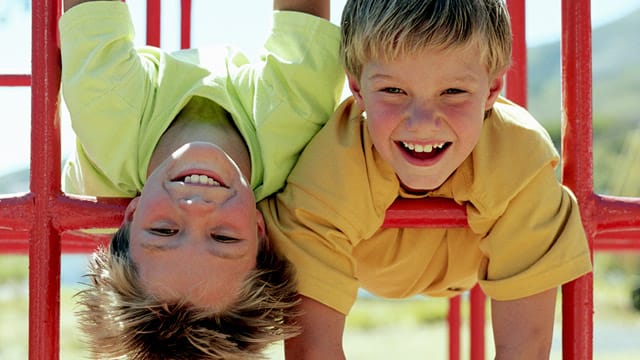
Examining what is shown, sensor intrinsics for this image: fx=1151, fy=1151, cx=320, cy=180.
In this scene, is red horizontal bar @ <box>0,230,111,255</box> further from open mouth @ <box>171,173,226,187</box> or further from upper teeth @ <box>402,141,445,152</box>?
upper teeth @ <box>402,141,445,152</box>

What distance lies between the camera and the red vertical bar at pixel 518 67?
86.0 inches

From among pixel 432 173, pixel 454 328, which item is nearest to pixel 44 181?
pixel 432 173

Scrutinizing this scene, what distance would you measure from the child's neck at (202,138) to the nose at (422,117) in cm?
27

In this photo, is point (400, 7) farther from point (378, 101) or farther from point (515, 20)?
point (515, 20)

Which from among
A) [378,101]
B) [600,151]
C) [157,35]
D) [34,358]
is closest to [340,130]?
[378,101]

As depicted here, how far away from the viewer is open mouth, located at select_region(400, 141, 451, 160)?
1595mm

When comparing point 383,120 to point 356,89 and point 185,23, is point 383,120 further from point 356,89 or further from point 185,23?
point 185,23

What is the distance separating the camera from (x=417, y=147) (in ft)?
5.24

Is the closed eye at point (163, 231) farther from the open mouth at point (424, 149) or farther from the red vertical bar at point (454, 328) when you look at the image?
the red vertical bar at point (454, 328)

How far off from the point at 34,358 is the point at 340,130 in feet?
1.78

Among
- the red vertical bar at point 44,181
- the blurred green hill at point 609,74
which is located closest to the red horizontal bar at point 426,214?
the red vertical bar at point 44,181

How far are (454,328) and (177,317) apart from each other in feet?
3.87

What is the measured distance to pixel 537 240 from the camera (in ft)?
5.41

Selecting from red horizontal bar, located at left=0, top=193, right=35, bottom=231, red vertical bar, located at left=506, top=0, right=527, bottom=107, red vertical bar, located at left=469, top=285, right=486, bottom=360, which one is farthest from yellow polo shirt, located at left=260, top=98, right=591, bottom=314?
red vertical bar, located at left=469, top=285, right=486, bottom=360
